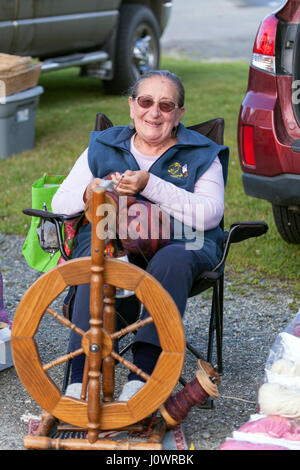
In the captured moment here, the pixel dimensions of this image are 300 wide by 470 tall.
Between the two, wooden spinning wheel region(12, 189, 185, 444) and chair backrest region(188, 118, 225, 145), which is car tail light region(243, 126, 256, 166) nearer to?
chair backrest region(188, 118, 225, 145)

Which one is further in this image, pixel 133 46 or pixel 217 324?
pixel 133 46

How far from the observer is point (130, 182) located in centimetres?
281

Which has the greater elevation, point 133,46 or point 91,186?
point 91,186

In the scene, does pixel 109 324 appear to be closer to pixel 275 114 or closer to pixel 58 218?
pixel 58 218

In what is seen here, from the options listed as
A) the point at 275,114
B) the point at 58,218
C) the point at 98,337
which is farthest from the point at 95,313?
the point at 275,114

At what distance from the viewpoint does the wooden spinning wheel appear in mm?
2471

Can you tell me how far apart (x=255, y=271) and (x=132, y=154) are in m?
1.61

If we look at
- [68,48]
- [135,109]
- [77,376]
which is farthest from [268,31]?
[68,48]

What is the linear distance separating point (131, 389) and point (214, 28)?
13.9 m

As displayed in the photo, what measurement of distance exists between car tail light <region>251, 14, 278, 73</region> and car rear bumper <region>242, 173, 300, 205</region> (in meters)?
0.55

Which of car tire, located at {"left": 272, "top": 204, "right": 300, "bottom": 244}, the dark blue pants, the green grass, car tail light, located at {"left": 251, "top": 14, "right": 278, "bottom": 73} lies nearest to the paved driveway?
the green grass

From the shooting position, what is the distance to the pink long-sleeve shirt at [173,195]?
9.64 feet

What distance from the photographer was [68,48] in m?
7.68

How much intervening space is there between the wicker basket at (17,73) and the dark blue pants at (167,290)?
11.4ft
